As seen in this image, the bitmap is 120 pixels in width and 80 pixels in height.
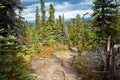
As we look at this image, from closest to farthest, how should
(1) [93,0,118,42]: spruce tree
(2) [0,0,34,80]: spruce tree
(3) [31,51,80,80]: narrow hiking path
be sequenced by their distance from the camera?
(2) [0,0,34,80]: spruce tree → (3) [31,51,80,80]: narrow hiking path → (1) [93,0,118,42]: spruce tree

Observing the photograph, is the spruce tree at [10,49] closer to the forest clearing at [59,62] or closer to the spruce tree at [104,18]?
the forest clearing at [59,62]

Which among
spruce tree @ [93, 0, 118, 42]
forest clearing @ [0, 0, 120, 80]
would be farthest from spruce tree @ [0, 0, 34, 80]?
spruce tree @ [93, 0, 118, 42]

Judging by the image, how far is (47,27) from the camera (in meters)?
57.3

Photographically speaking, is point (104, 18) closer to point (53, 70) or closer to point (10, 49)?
point (53, 70)

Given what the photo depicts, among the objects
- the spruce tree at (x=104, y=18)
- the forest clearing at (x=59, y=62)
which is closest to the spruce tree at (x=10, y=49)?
the forest clearing at (x=59, y=62)

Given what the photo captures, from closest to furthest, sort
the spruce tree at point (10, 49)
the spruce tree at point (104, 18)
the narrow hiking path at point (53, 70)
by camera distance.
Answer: the spruce tree at point (10, 49)
the narrow hiking path at point (53, 70)
the spruce tree at point (104, 18)

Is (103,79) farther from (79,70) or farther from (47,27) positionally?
(47,27)

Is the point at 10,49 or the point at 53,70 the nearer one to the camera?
the point at 10,49

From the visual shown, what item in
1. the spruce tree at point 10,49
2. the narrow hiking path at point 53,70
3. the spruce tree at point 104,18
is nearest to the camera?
the spruce tree at point 10,49

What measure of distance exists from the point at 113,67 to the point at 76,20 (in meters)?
65.1

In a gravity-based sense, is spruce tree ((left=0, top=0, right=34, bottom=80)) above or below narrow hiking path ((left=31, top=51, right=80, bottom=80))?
above

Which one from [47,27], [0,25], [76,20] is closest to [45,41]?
[47,27]

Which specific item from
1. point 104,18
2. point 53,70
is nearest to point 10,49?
point 53,70

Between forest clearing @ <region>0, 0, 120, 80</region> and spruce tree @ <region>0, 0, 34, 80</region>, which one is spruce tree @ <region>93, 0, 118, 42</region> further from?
spruce tree @ <region>0, 0, 34, 80</region>
